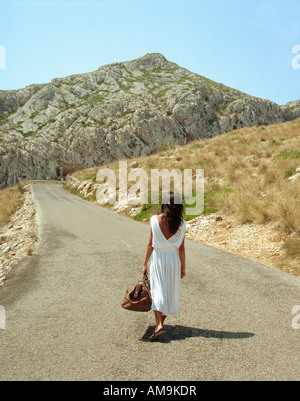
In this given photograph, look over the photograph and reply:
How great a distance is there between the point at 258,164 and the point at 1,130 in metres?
74.8

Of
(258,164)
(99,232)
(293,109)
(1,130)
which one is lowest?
(99,232)

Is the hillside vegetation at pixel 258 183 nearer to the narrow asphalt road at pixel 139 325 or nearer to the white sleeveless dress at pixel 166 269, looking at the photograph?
the narrow asphalt road at pixel 139 325

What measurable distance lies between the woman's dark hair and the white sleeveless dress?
11 centimetres

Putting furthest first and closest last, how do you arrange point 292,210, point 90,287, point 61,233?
point 61,233
point 292,210
point 90,287

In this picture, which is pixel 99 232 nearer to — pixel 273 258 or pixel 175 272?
pixel 273 258

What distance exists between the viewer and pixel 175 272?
4.23 metres

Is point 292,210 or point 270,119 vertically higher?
point 270,119

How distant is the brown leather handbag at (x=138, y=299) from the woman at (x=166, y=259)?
0.28ft

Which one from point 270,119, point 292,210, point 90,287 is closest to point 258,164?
point 292,210

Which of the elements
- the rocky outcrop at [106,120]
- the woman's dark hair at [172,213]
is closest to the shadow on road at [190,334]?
the woman's dark hair at [172,213]

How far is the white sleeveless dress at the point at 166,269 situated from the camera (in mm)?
4168

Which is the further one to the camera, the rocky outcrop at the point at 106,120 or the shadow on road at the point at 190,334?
the rocky outcrop at the point at 106,120

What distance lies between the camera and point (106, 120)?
236ft

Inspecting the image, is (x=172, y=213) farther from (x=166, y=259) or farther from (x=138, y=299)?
(x=138, y=299)
